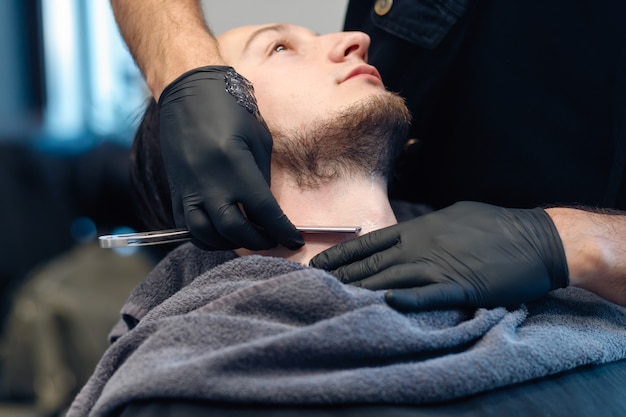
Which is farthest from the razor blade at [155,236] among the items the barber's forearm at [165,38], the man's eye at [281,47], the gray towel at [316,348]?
the man's eye at [281,47]

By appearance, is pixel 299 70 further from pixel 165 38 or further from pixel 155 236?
pixel 155 236

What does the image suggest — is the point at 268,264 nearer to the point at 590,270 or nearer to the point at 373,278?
the point at 373,278

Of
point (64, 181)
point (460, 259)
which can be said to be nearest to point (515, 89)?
point (460, 259)

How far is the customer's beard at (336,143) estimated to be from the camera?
110 centimetres

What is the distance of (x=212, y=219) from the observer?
0.98 meters

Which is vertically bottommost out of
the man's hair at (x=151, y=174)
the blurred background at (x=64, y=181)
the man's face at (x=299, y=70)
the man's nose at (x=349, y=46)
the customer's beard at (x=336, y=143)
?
the blurred background at (x=64, y=181)

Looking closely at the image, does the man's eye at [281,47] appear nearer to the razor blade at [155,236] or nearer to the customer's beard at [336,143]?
the customer's beard at [336,143]

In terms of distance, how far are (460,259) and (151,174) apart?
0.73 m

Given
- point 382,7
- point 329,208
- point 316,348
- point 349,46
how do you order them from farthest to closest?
point 382,7 < point 349,46 < point 329,208 < point 316,348

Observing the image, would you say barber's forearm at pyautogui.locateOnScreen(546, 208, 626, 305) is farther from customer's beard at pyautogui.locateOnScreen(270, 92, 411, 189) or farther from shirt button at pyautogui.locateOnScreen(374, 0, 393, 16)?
shirt button at pyautogui.locateOnScreen(374, 0, 393, 16)

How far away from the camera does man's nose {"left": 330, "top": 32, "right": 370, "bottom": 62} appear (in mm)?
1217

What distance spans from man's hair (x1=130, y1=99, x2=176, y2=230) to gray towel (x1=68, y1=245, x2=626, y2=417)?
460mm

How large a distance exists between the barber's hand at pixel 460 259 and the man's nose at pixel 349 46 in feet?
1.38

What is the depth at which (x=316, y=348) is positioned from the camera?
2.42 feet
